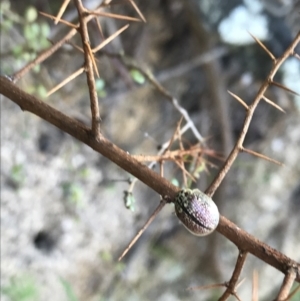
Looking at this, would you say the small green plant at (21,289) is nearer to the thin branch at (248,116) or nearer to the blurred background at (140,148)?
the blurred background at (140,148)

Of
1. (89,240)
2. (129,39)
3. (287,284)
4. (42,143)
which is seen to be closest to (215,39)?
(129,39)

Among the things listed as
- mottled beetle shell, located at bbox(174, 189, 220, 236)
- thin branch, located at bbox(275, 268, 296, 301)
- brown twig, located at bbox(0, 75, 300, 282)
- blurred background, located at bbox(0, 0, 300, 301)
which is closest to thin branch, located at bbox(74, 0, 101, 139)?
brown twig, located at bbox(0, 75, 300, 282)

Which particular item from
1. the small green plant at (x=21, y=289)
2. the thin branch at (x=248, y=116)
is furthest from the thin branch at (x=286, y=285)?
the small green plant at (x=21, y=289)

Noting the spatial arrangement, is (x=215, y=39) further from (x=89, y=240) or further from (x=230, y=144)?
(x=89, y=240)

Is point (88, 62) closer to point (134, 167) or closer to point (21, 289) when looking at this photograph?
point (134, 167)

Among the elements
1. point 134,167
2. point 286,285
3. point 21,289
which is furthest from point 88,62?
point 21,289

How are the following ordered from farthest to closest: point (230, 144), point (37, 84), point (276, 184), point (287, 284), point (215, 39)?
point (276, 184)
point (230, 144)
point (215, 39)
point (37, 84)
point (287, 284)
